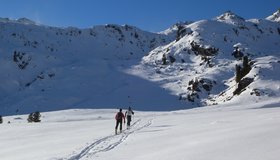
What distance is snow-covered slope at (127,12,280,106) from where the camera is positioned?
238 feet

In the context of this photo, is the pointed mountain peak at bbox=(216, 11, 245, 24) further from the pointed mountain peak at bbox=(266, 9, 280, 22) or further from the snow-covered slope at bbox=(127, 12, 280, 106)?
the pointed mountain peak at bbox=(266, 9, 280, 22)

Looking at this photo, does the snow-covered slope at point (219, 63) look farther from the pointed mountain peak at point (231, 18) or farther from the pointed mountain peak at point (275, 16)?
the pointed mountain peak at point (275, 16)

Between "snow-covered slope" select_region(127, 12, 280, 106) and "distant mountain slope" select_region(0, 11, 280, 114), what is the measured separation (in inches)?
7.3

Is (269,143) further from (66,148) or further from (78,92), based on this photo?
(78,92)

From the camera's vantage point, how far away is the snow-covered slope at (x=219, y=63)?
72.4 meters

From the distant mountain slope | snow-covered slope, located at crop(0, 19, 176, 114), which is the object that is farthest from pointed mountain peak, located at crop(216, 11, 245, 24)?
snow-covered slope, located at crop(0, 19, 176, 114)

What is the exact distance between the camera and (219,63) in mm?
96688

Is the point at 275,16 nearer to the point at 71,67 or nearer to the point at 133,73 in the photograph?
the point at 133,73

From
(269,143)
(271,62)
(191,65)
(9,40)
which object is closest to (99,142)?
(269,143)

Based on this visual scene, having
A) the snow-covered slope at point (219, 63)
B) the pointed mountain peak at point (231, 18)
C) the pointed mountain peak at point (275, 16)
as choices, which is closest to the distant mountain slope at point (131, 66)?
the snow-covered slope at point (219, 63)

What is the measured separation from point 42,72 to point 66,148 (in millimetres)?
90061

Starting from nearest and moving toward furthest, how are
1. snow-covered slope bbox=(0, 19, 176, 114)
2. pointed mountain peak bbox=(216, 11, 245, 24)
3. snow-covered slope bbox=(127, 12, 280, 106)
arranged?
snow-covered slope bbox=(127, 12, 280, 106)
snow-covered slope bbox=(0, 19, 176, 114)
pointed mountain peak bbox=(216, 11, 245, 24)

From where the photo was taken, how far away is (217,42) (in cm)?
11012

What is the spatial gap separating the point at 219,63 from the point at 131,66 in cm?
2267
